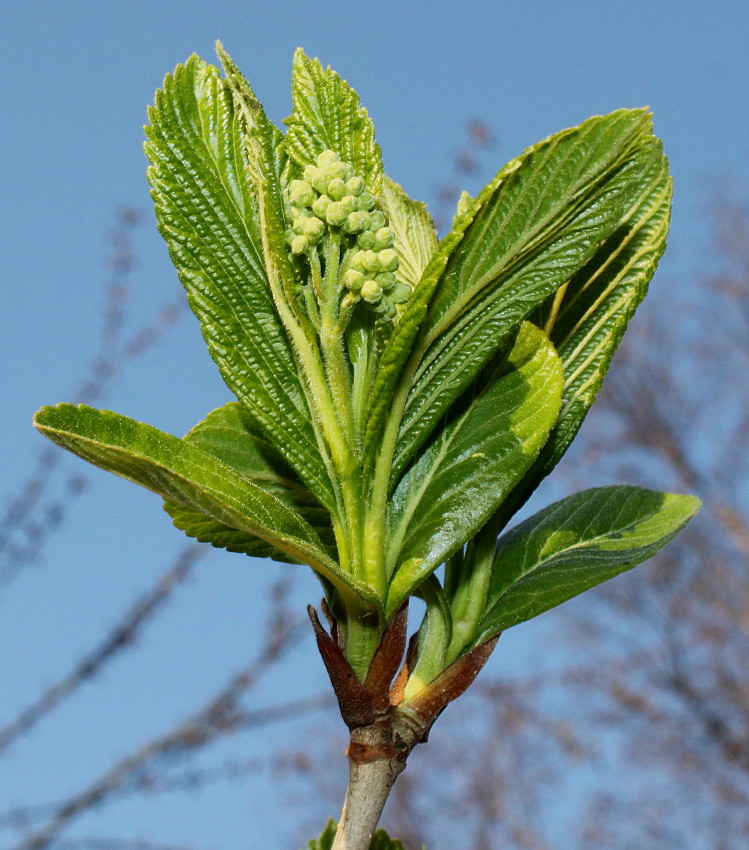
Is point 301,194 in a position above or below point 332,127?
below

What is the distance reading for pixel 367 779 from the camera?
84 centimetres

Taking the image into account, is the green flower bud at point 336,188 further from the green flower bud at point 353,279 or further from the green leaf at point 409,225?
the green leaf at point 409,225

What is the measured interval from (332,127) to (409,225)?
0.71 feet

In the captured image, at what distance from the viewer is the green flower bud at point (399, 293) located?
2.84 feet

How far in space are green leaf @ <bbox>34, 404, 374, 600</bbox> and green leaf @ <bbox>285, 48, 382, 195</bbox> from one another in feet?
1.08

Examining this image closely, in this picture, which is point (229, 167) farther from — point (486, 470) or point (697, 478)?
point (697, 478)

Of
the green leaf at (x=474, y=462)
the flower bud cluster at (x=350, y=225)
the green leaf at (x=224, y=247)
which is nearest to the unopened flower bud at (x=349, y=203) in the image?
the flower bud cluster at (x=350, y=225)

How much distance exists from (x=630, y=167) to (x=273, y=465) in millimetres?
506

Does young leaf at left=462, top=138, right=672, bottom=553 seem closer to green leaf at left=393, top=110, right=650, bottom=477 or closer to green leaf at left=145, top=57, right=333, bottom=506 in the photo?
green leaf at left=393, top=110, right=650, bottom=477

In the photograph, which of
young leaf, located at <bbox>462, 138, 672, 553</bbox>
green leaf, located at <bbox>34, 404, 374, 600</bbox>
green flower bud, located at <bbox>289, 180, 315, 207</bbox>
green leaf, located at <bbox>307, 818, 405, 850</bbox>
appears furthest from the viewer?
green leaf, located at <bbox>307, 818, 405, 850</bbox>

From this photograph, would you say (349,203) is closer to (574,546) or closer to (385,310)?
(385,310)

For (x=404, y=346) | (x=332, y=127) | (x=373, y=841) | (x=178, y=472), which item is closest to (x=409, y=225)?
(x=332, y=127)

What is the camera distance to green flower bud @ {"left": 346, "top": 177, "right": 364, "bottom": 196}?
33.0 inches

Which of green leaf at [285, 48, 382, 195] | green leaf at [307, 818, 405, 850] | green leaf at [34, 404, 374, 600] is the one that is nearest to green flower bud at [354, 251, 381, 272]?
green leaf at [285, 48, 382, 195]
